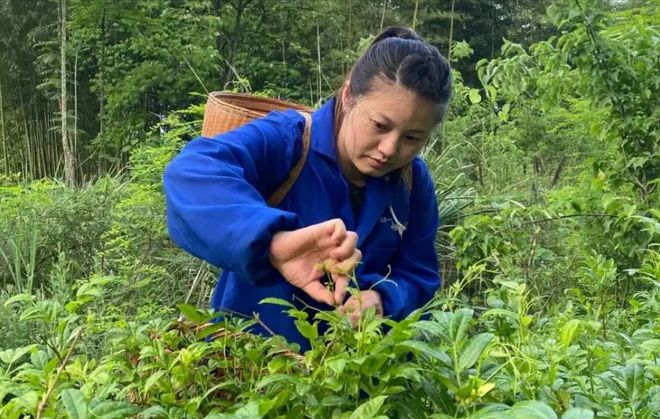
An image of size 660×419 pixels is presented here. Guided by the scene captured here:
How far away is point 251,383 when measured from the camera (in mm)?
792

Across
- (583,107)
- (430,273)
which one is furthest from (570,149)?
(430,273)

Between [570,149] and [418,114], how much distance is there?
6.47 m

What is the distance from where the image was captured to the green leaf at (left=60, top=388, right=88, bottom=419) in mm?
626

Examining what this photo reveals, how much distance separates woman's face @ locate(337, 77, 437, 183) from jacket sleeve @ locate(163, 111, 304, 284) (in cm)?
17

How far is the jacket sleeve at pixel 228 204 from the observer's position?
1015 millimetres

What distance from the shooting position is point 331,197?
5.39 ft

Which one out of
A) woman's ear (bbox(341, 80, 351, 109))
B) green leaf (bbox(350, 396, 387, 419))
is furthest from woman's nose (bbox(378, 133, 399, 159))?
green leaf (bbox(350, 396, 387, 419))

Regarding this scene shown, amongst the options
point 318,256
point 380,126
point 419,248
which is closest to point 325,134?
point 380,126

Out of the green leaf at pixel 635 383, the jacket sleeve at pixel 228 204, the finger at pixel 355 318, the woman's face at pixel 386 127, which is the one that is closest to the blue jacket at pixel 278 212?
the jacket sleeve at pixel 228 204

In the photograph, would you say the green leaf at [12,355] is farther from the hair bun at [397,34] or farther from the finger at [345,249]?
the hair bun at [397,34]

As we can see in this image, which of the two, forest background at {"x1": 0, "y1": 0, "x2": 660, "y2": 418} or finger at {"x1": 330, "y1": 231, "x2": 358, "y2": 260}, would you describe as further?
finger at {"x1": 330, "y1": 231, "x2": 358, "y2": 260}

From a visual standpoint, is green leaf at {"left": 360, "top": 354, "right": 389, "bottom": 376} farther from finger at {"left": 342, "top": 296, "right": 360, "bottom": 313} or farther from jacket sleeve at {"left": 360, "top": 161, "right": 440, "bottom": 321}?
jacket sleeve at {"left": 360, "top": 161, "right": 440, "bottom": 321}

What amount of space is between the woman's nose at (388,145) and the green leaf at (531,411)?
2.89 ft

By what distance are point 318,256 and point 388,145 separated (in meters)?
0.53
